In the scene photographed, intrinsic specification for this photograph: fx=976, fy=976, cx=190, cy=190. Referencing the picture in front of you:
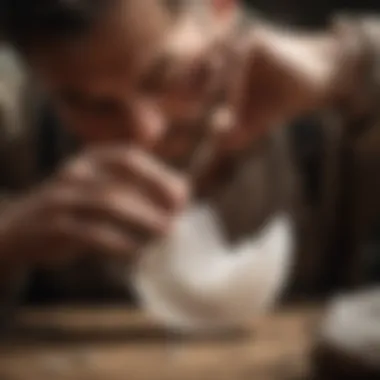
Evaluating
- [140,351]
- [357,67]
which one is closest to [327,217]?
[357,67]

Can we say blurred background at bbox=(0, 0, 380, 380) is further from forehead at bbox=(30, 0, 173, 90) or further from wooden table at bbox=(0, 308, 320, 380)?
forehead at bbox=(30, 0, 173, 90)

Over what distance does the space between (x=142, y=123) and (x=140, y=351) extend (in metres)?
0.14

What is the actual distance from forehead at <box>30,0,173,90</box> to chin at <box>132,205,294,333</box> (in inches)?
4.4

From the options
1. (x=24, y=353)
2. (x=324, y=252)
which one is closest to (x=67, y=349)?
(x=24, y=353)

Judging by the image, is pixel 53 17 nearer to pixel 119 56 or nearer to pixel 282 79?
pixel 119 56

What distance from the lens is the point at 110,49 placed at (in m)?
0.50

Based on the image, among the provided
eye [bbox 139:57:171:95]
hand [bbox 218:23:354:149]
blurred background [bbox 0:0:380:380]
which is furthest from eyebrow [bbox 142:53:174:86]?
blurred background [bbox 0:0:380:380]

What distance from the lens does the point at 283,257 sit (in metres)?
0.62

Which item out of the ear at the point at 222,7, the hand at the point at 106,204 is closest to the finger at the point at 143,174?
the hand at the point at 106,204

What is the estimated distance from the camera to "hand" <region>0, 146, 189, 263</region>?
548 mm

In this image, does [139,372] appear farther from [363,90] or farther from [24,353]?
[363,90]

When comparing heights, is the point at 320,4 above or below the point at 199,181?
above

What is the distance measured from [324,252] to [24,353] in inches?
11.1

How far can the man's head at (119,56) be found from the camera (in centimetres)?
50
